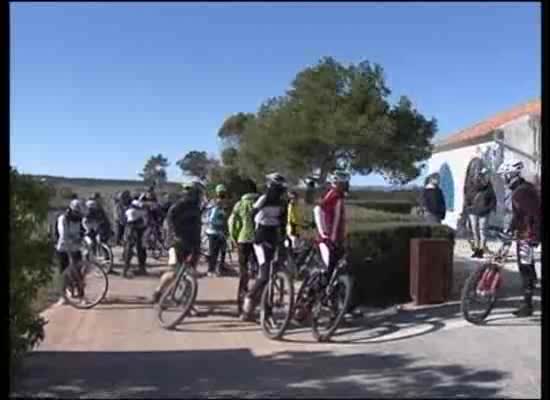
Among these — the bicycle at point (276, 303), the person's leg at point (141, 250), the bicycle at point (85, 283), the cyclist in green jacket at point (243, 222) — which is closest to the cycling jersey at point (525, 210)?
the cyclist in green jacket at point (243, 222)

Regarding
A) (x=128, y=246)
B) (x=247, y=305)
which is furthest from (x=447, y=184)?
(x=247, y=305)

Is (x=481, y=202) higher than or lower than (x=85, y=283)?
higher

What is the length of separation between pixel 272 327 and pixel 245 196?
3215mm

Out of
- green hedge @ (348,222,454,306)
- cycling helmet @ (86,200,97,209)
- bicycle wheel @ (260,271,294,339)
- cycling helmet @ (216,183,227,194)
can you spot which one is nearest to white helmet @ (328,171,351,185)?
cycling helmet @ (216,183,227,194)

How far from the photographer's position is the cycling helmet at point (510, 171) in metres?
1.76

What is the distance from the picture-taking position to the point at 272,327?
17.3 feet

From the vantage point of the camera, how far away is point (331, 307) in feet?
18.2

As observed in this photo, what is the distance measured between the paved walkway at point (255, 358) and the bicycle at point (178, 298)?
2.6 inches

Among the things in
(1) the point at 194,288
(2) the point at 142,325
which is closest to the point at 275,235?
(1) the point at 194,288

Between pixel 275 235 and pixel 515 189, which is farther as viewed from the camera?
pixel 275 235

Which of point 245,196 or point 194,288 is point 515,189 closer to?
point 245,196

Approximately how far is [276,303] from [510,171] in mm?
3535

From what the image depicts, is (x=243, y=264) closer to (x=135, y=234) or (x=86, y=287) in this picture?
(x=86, y=287)

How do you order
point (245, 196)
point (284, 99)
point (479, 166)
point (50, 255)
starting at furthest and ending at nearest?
point (50, 255) < point (245, 196) < point (479, 166) < point (284, 99)
